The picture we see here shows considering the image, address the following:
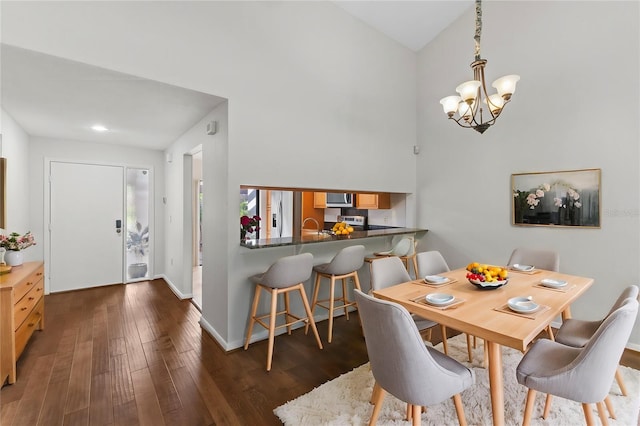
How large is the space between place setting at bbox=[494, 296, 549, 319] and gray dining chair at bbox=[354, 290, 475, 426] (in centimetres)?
46

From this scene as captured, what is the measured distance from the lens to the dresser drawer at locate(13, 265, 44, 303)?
7.55 ft

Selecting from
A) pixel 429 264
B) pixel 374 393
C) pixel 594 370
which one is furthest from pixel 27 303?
pixel 594 370

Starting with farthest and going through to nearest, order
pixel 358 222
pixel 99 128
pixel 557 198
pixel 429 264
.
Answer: pixel 358 222 → pixel 99 128 → pixel 557 198 → pixel 429 264

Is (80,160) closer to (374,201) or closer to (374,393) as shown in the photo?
(374,201)

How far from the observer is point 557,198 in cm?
326

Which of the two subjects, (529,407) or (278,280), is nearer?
(529,407)

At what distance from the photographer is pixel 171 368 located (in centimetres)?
241

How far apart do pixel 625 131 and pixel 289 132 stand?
10.8ft

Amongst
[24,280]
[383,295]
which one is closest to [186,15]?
[24,280]

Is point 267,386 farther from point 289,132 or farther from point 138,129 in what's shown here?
point 138,129

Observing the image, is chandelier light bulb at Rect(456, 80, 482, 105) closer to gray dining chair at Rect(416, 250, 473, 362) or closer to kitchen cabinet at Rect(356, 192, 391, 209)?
gray dining chair at Rect(416, 250, 473, 362)

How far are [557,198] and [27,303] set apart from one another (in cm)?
538

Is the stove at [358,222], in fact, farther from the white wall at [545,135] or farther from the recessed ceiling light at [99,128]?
the recessed ceiling light at [99,128]

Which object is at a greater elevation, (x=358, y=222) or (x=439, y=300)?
(x=358, y=222)
